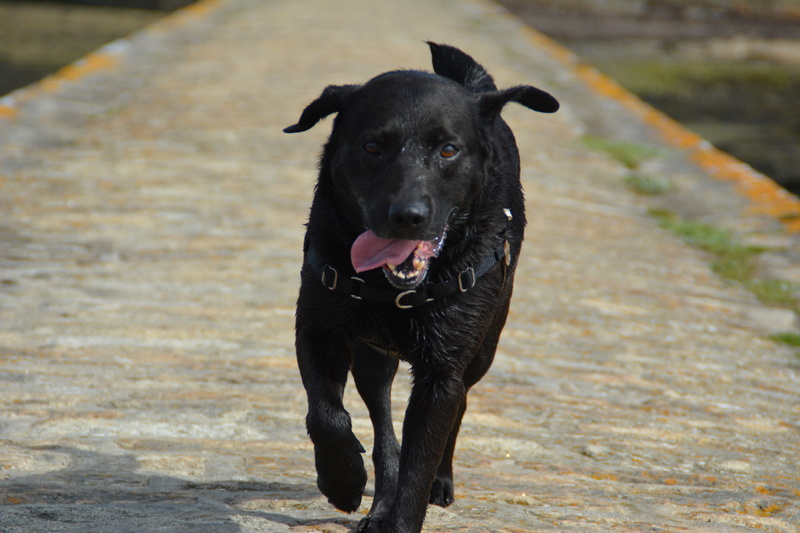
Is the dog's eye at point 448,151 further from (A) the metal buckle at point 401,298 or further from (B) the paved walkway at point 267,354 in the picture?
(B) the paved walkway at point 267,354

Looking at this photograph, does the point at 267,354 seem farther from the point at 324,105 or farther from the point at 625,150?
the point at 625,150

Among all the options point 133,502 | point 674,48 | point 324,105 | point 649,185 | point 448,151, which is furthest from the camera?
point 674,48

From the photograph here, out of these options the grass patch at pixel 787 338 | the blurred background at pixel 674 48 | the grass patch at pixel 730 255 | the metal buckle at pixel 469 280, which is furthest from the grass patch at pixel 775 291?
the blurred background at pixel 674 48

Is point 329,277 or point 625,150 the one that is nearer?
point 329,277

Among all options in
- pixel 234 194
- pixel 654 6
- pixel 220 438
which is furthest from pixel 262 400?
pixel 654 6

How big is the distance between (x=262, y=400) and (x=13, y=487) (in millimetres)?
1245

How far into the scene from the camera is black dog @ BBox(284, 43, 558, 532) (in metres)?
3.06

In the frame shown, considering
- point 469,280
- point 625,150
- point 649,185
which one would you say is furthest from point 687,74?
point 469,280

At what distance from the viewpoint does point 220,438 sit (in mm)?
3854

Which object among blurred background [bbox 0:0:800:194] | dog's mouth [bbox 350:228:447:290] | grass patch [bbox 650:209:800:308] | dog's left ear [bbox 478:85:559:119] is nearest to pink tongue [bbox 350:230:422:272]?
dog's mouth [bbox 350:228:447:290]

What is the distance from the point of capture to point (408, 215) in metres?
3.01

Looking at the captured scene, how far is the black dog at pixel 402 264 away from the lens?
306cm

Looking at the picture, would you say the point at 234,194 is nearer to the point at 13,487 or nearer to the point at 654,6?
the point at 13,487

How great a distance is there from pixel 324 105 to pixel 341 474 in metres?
1.16
